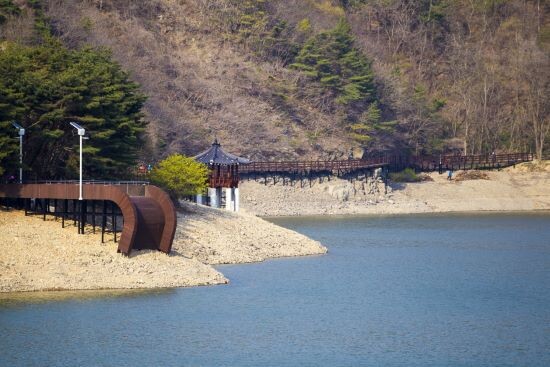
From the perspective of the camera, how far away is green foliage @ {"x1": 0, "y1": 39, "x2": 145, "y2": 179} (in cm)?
6450

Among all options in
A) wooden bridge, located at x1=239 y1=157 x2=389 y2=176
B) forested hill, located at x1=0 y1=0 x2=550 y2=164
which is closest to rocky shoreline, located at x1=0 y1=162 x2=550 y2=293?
wooden bridge, located at x1=239 y1=157 x2=389 y2=176

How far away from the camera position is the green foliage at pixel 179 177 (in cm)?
7412

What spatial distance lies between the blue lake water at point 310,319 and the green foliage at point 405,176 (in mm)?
57925

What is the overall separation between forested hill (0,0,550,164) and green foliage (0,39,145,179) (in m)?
37.3

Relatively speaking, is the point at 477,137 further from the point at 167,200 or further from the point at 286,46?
the point at 167,200

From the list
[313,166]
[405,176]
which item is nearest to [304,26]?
[405,176]

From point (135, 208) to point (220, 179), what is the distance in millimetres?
30970

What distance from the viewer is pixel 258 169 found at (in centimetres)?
11688

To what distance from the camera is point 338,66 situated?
5443 inches

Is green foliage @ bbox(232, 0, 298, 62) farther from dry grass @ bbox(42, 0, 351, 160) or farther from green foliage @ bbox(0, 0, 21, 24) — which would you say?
green foliage @ bbox(0, 0, 21, 24)

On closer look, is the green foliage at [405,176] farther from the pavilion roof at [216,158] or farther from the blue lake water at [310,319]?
the blue lake water at [310,319]

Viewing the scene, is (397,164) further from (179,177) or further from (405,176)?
(179,177)

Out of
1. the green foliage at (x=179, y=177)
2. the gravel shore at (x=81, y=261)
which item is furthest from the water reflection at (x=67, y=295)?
the green foliage at (x=179, y=177)

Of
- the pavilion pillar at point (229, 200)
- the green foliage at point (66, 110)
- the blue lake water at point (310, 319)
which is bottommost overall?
the blue lake water at point (310, 319)
